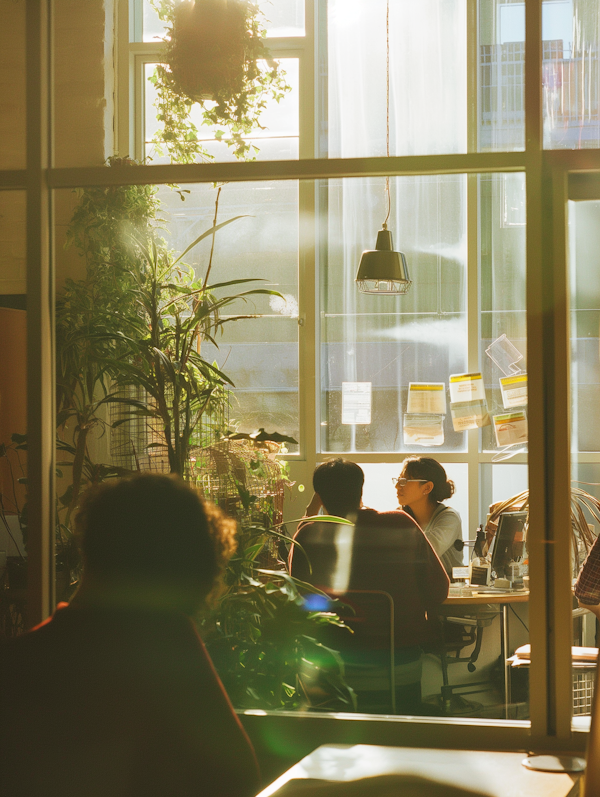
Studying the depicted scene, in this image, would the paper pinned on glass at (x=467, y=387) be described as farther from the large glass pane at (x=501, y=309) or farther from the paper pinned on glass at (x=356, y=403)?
the paper pinned on glass at (x=356, y=403)

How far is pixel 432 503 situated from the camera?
13.6 ft

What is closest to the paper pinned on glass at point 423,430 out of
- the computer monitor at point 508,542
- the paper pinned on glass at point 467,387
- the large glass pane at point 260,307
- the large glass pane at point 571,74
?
the paper pinned on glass at point 467,387

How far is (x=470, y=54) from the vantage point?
5.07 meters

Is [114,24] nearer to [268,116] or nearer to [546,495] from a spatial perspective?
[268,116]

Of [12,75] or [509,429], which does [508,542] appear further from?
[12,75]

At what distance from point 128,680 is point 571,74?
2.45 metres

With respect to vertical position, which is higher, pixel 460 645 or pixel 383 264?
pixel 383 264

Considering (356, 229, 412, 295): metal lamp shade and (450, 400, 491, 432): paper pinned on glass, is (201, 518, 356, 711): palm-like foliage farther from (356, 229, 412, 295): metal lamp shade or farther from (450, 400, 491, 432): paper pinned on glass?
(450, 400, 491, 432): paper pinned on glass

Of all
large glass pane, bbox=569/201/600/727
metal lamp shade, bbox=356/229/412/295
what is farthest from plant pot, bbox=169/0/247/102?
metal lamp shade, bbox=356/229/412/295

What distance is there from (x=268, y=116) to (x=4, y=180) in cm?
287

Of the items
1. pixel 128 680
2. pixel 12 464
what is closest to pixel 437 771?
pixel 128 680

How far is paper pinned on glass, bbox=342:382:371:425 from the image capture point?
17.6ft

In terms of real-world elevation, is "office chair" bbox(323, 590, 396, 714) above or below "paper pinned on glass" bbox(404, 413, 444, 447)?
below

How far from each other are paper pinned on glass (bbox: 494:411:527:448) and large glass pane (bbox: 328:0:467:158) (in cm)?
179
